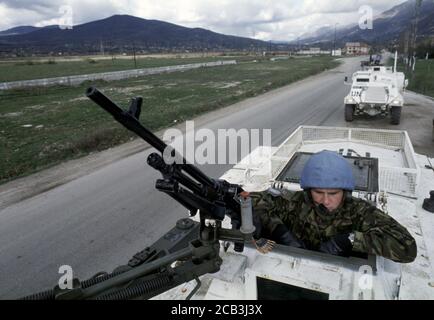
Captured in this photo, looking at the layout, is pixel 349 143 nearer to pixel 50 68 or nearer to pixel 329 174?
pixel 329 174

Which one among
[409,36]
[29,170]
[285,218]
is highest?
[409,36]

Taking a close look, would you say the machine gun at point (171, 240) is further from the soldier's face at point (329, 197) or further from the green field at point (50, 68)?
the green field at point (50, 68)

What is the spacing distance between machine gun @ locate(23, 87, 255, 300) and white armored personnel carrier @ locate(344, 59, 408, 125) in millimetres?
12446

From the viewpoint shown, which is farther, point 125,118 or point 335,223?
point 335,223

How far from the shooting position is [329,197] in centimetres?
257

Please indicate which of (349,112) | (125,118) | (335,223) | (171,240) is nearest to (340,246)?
(335,223)

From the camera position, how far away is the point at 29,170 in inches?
330

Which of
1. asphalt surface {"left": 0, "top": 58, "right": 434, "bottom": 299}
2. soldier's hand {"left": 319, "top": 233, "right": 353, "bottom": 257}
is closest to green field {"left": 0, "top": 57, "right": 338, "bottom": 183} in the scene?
asphalt surface {"left": 0, "top": 58, "right": 434, "bottom": 299}

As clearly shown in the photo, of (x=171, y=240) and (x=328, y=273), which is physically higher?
(x=171, y=240)

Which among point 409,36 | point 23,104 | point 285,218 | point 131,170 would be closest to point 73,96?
point 23,104

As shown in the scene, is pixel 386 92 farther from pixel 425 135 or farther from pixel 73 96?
pixel 73 96

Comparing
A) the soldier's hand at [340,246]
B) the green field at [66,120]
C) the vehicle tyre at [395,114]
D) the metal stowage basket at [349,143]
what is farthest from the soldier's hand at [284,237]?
the vehicle tyre at [395,114]

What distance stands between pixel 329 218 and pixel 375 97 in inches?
486

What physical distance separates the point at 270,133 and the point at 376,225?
8885 millimetres
